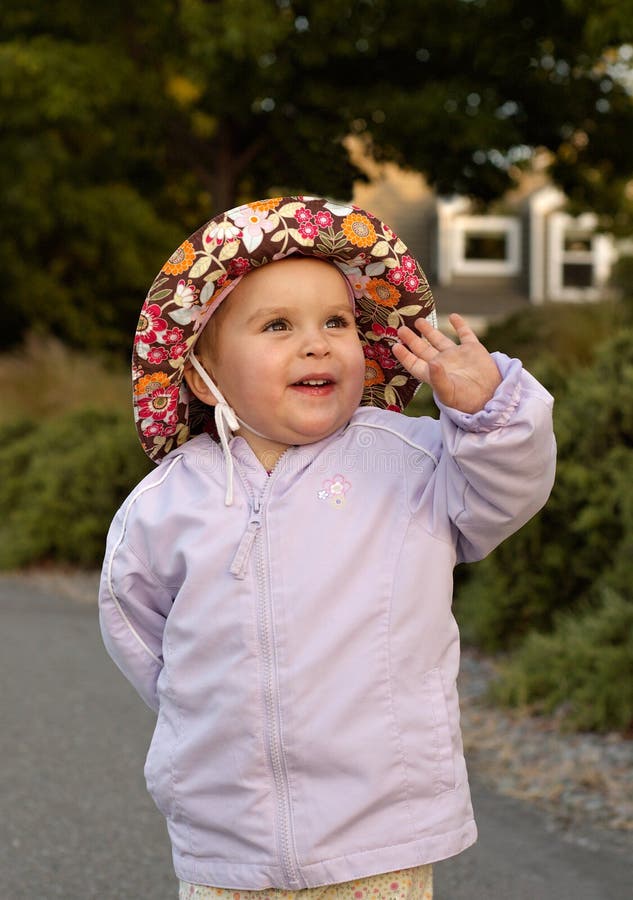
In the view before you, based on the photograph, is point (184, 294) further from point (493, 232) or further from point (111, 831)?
point (493, 232)

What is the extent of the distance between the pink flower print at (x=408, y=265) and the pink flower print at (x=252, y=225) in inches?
10.8

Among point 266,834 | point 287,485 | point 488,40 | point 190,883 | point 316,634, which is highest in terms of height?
point 488,40

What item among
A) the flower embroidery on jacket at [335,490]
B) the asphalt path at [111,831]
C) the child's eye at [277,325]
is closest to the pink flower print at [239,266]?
the child's eye at [277,325]

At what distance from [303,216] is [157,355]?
395mm

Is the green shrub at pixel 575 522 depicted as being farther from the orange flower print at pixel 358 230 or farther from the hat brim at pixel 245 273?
the orange flower print at pixel 358 230

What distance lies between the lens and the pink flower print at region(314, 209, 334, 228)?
7.74 ft

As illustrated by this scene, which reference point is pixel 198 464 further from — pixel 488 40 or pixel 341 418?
Answer: pixel 488 40

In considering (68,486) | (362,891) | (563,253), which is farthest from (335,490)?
(563,253)

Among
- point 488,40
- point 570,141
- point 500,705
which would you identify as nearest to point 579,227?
point 570,141

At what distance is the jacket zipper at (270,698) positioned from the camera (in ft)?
7.08

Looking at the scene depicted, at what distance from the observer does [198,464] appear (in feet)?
7.93

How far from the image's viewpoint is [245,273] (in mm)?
2377

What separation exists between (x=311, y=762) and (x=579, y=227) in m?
27.0

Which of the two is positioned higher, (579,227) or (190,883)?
(190,883)
